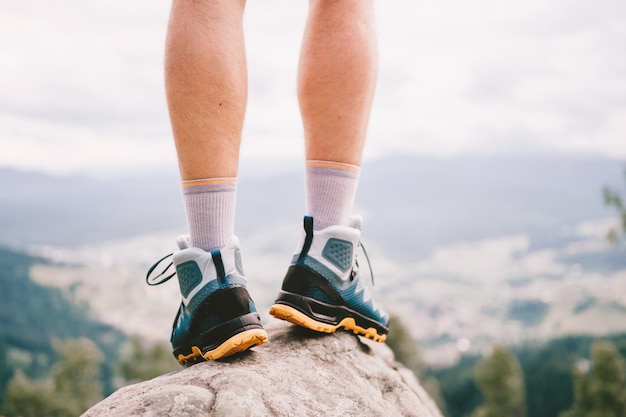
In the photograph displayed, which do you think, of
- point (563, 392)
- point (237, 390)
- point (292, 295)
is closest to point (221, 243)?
point (292, 295)

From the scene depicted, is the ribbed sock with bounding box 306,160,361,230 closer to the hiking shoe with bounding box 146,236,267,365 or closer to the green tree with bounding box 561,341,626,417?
the hiking shoe with bounding box 146,236,267,365

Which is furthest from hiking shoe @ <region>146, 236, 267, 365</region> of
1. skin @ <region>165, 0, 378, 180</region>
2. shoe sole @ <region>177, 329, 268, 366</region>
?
skin @ <region>165, 0, 378, 180</region>

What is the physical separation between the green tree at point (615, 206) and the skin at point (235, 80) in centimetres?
2007

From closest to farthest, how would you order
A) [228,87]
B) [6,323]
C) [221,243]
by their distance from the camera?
[228,87], [221,243], [6,323]

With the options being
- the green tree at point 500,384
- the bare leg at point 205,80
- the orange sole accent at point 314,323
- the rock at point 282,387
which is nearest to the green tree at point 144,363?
the green tree at point 500,384

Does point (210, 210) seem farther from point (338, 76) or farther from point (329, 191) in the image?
point (338, 76)

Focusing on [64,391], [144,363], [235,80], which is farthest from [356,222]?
[144,363]

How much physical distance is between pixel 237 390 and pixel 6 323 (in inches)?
4925

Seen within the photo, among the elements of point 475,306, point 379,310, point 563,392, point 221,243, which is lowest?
point 475,306

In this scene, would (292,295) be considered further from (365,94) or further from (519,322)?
(519,322)

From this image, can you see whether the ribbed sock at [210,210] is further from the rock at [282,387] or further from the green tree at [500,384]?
the green tree at [500,384]

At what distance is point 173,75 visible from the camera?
7.24 ft

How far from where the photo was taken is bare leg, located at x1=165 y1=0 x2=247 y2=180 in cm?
217

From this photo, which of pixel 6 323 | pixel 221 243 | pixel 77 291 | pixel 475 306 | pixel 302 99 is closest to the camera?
pixel 221 243
